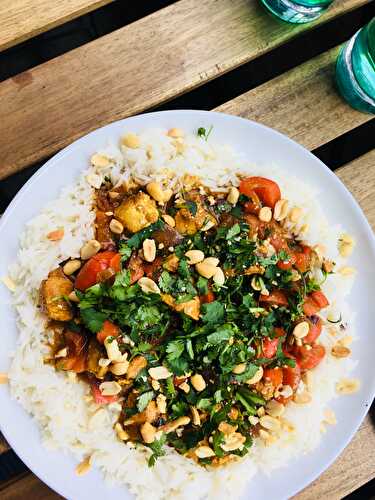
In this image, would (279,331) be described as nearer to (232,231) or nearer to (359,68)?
(232,231)

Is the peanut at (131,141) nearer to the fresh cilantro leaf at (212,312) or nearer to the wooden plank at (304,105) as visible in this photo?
the wooden plank at (304,105)

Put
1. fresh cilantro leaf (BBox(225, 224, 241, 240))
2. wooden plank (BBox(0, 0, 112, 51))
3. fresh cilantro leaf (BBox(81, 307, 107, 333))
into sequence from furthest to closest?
wooden plank (BBox(0, 0, 112, 51))
fresh cilantro leaf (BBox(225, 224, 241, 240))
fresh cilantro leaf (BBox(81, 307, 107, 333))

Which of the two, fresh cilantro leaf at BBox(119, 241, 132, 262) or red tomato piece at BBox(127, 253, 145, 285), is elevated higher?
fresh cilantro leaf at BBox(119, 241, 132, 262)

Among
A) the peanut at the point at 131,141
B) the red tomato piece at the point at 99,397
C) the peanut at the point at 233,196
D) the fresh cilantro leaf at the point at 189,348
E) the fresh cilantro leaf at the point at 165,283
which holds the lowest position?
the red tomato piece at the point at 99,397

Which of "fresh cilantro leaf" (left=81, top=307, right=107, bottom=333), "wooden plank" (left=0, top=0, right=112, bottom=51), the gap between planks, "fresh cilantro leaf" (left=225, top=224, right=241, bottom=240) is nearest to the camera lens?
"fresh cilantro leaf" (left=81, top=307, right=107, bottom=333)

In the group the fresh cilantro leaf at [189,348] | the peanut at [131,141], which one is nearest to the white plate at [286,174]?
the peanut at [131,141]

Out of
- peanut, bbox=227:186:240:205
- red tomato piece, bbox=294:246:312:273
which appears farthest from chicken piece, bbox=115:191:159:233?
red tomato piece, bbox=294:246:312:273

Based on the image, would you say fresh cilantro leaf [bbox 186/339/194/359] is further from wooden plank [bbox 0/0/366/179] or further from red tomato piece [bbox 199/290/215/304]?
wooden plank [bbox 0/0/366/179]
